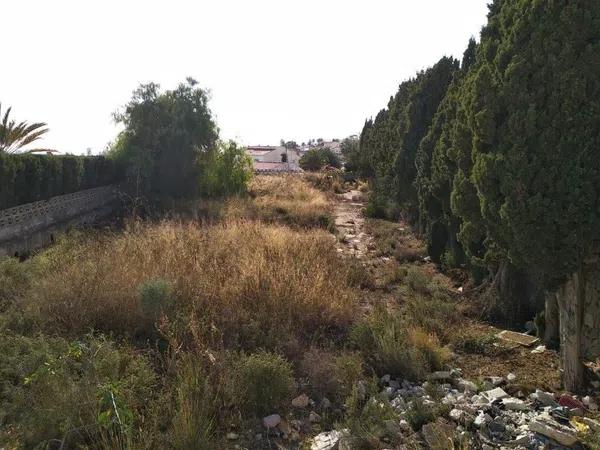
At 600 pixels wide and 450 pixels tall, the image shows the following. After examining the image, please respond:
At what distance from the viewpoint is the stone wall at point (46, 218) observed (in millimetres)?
10242

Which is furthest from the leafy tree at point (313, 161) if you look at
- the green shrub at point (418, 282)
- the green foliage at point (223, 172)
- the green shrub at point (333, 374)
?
the green shrub at point (333, 374)

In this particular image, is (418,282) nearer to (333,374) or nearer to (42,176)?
(333,374)

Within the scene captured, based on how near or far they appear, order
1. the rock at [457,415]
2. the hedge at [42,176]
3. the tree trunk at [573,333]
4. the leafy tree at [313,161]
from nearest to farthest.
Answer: the rock at [457,415]
the tree trunk at [573,333]
the hedge at [42,176]
the leafy tree at [313,161]

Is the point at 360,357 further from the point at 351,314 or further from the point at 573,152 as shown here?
the point at 573,152

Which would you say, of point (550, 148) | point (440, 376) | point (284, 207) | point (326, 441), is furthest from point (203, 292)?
point (284, 207)

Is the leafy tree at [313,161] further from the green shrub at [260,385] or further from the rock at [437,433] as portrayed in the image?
the rock at [437,433]

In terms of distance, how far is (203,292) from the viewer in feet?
17.9

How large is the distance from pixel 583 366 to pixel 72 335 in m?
4.80

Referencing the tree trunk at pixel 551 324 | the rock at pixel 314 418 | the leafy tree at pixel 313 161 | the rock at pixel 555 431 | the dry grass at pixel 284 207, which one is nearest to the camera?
the rock at pixel 555 431

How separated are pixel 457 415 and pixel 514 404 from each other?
478 millimetres

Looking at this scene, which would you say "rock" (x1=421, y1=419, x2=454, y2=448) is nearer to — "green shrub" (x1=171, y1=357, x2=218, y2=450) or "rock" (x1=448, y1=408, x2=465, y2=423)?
"rock" (x1=448, y1=408, x2=465, y2=423)

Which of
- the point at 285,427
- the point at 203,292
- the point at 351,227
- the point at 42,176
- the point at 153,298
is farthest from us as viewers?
the point at 351,227

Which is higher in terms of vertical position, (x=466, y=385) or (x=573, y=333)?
(x=573, y=333)

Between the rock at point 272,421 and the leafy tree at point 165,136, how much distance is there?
1666 centimetres
